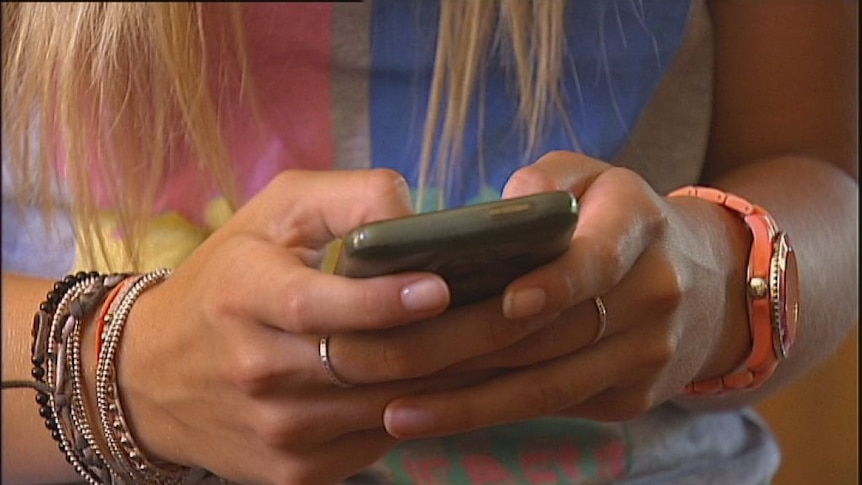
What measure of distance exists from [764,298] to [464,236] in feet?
0.65

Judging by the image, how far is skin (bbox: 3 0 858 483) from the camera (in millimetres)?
342

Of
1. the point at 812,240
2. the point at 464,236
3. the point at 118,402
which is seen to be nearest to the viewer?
the point at 464,236

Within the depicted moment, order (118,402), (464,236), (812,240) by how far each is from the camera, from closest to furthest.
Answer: (464,236) < (118,402) < (812,240)

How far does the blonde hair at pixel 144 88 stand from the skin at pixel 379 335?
0.06 metres

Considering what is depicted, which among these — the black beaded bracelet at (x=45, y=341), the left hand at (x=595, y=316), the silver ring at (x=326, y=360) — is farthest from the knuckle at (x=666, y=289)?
the black beaded bracelet at (x=45, y=341)

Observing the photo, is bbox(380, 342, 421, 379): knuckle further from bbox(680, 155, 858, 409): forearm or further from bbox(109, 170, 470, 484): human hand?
bbox(680, 155, 858, 409): forearm

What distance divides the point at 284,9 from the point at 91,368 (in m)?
0.19

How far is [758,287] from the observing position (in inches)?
17.5

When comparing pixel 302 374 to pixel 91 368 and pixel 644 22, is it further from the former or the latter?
pixel 644 22

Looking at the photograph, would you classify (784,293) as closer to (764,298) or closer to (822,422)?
(764,298)

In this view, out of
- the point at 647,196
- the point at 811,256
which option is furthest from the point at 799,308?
the point at 647,196

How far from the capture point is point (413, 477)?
47cm

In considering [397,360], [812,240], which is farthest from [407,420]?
[812,240]

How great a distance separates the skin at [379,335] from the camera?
0.34 metres
